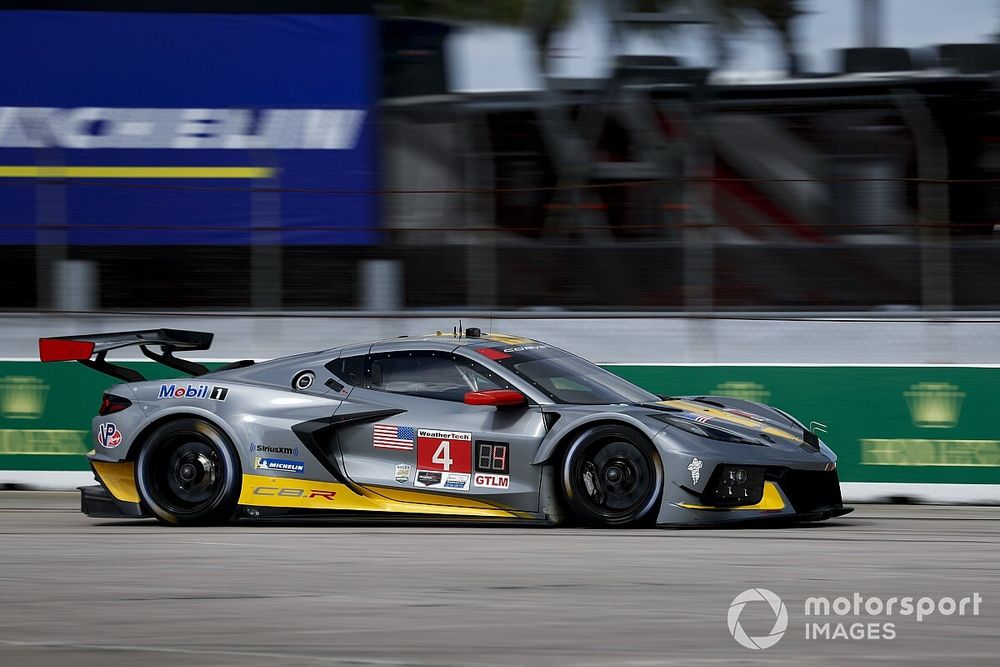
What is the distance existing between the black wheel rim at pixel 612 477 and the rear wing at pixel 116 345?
2.81 metres

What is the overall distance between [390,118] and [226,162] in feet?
5.87

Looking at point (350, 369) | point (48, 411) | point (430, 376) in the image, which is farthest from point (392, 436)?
point (48, 411)

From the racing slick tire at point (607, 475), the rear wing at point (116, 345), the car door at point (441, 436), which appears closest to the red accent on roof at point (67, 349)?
the rear wing at point (116, 345)

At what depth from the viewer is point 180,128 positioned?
1512 cm

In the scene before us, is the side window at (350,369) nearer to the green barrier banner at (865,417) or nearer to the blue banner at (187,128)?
the green barrier banner at (865,417)

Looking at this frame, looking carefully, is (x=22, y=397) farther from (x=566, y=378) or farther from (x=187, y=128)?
(x=566, y=378)

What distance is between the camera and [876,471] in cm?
1030

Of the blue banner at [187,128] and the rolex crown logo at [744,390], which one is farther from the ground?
the blue banner at [187,128]

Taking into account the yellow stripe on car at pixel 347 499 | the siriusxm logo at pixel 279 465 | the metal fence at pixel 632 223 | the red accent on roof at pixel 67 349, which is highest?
the metal fence at pixel 632 223

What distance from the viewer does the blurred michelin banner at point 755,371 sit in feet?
33.6

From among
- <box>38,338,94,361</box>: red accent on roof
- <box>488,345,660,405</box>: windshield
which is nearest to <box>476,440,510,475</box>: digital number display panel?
<box>488,345,660,405</box>: windshield

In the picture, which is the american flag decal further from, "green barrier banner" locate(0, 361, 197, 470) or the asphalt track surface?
"green barrier banner" locate(0, 361, 197, 470)

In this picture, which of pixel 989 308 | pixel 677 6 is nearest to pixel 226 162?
pixel 677 6

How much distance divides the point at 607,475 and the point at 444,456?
38.2 inches
